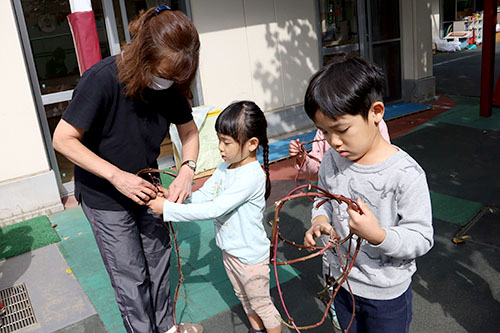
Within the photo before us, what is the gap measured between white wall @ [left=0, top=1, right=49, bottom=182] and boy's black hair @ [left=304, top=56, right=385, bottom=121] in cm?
472

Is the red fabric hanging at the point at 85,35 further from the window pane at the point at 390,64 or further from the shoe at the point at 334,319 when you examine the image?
the window pane at the point at 390,64

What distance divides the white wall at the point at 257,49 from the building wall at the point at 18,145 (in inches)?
100

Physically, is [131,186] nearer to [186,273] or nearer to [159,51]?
[159,51]

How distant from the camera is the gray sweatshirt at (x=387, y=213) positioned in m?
1.57

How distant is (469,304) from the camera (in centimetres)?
306

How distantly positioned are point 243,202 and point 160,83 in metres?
0.75

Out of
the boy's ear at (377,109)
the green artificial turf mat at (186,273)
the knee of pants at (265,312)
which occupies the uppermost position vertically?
the boy's ear at (377,109)

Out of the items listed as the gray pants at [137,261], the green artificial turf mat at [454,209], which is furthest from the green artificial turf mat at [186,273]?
the green artificial turf mat at [454,209]

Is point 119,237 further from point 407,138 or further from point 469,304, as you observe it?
point 407,138

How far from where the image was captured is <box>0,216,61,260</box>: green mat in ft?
14.8

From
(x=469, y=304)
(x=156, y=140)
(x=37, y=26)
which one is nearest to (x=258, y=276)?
(x=156, y=140)

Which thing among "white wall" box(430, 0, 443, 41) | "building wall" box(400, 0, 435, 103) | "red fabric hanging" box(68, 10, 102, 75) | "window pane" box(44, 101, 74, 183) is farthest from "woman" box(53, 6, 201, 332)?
"white wall" box(430, 0, 443, 41)

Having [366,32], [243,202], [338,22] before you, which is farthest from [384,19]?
[243,202]

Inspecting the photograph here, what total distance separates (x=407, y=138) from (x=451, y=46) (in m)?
13.7
